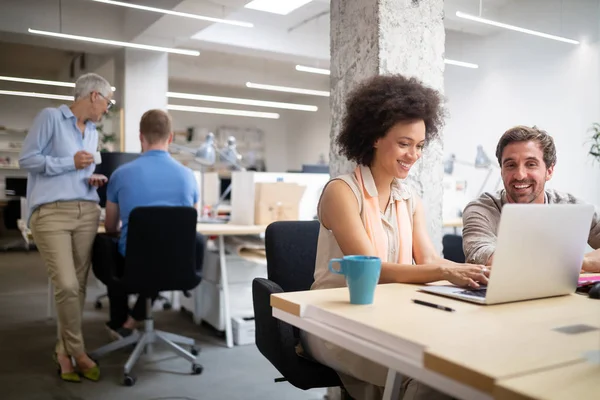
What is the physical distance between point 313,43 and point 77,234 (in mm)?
5875

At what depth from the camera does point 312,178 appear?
4359mm

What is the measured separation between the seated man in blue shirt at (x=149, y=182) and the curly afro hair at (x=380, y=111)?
148cm

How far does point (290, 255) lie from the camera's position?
1.82 metres

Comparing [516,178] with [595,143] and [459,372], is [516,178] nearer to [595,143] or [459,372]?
[459,372]

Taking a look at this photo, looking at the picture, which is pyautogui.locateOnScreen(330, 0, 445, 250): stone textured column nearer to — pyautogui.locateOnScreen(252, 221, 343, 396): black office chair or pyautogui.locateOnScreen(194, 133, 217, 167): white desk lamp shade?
pyautogui.locateOnScreen(252, 221, 343, 396): black office chair

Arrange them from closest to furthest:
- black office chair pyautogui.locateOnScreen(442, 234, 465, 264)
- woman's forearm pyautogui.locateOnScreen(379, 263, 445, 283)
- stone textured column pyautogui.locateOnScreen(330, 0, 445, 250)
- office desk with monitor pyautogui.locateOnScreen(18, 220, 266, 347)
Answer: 1. woman's forearm pyautogui.locateOnScreen(379, 263, 445, 283)
2. stone textured column pyautogui.locateOnScreen(330, 0, 445, 250)
3. black office chair pyautogui.locateOnScreen(442, 234, 465, 264)
4. office desk with monitor pyautogui.locateOnScreen(18, 220, 266, 347)

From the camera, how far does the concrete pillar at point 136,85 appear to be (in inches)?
275

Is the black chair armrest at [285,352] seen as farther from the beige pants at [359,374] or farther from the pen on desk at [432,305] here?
the pen on desk at [432,305]

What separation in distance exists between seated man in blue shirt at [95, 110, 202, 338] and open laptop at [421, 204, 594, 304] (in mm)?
2031

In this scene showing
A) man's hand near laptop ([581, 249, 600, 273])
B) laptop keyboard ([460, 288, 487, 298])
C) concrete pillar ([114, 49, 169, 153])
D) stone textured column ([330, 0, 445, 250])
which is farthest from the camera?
concrete pillar ([114, 49, 169, 153])

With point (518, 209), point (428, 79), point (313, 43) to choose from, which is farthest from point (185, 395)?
point (313, 43)

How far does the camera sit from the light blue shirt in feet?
9.62

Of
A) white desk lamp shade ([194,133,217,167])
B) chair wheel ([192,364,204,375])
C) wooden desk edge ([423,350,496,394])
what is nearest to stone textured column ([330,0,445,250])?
chair wheel ([192,364,204,375])

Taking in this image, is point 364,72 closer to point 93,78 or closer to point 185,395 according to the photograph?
point 93,78
